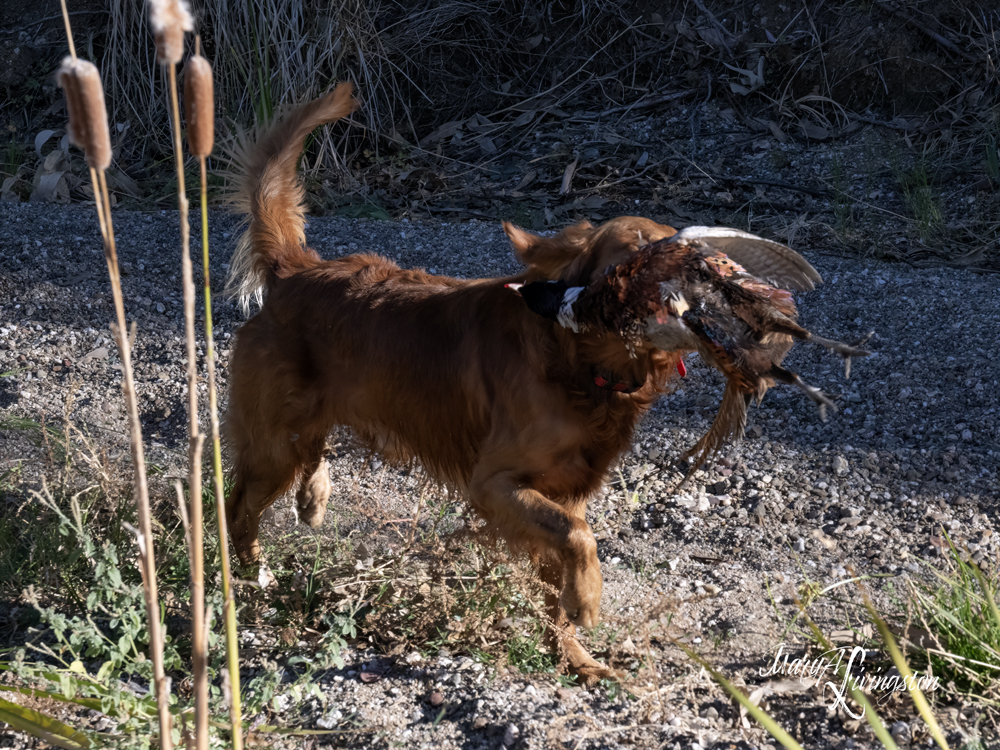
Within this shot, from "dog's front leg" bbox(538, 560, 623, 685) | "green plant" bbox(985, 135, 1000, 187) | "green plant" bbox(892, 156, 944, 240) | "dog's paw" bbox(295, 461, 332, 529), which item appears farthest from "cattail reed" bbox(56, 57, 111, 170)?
"green plant" bbox(985, 135, 1000, 187)

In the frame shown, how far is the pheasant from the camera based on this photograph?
239cm

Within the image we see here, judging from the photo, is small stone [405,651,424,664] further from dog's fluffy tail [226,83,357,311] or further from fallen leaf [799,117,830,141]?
fallen leaf [799,117,830,141]

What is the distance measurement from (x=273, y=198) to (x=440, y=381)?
3.68 ft

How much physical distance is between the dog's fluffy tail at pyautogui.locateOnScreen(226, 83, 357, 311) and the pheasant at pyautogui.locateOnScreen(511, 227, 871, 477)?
1.67 m

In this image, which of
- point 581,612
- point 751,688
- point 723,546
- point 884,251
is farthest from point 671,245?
point 884,251

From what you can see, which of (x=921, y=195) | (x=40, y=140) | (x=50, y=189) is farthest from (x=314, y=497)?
(x=40, y=140)

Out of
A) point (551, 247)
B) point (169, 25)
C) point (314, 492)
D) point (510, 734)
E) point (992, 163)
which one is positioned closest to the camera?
point (169, 25)

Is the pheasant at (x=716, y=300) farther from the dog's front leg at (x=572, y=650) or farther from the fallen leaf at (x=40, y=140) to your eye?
the fallen leaf at (x=40, y=140)

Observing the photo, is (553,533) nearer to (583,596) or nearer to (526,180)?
(583,596)

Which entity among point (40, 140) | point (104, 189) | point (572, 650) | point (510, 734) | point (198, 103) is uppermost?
point (198, 103)

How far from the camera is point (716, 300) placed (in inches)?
94.5

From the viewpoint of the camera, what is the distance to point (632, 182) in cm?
757

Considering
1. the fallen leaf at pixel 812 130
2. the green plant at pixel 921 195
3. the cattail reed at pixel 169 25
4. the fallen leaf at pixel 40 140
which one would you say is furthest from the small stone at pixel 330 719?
the fallen leaf at pixel 40 140

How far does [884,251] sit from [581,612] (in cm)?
442
